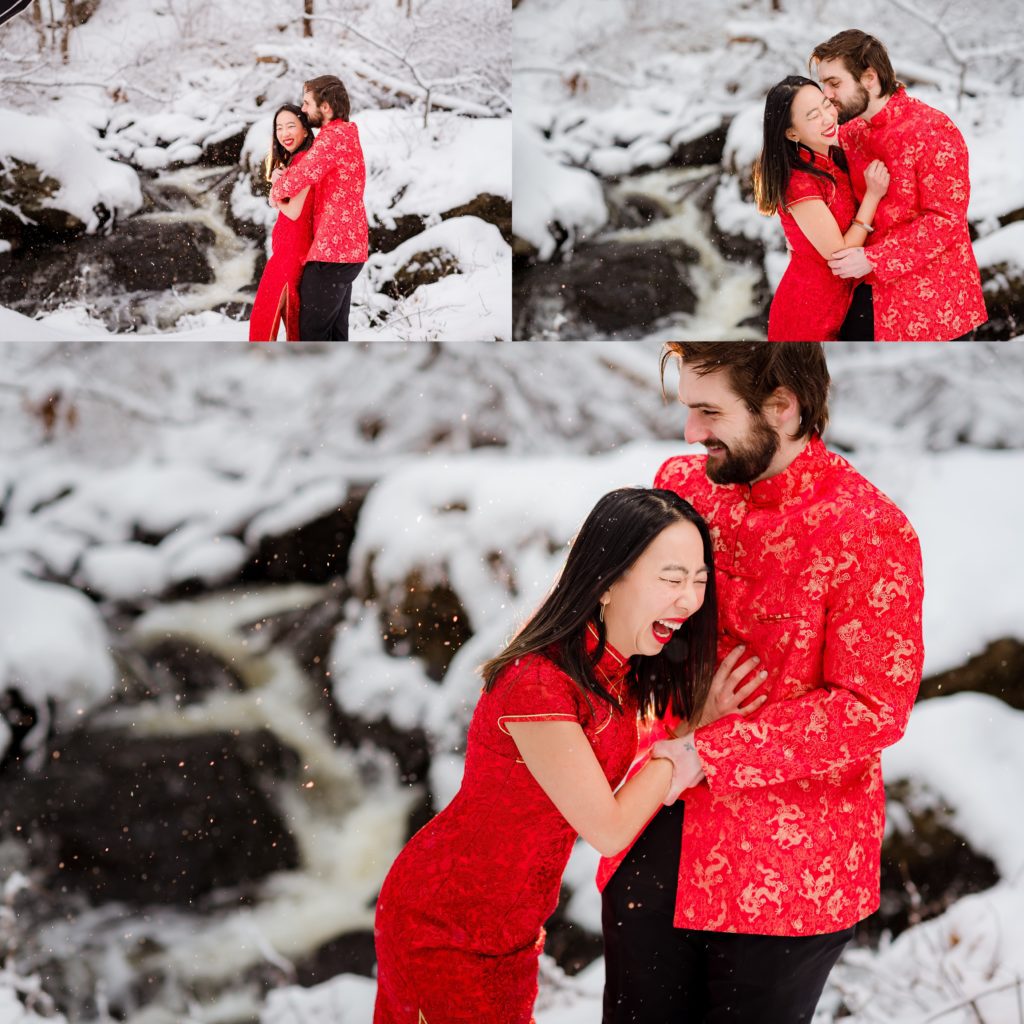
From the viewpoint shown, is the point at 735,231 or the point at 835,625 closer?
the point at 835,625

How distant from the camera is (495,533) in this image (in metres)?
3.14

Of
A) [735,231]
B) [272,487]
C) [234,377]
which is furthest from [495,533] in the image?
[735,231]

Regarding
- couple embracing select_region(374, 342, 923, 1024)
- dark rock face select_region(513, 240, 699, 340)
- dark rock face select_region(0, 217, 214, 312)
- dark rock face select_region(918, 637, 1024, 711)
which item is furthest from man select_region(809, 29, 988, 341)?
dark rock face select_region(0, 217, 214, 312)

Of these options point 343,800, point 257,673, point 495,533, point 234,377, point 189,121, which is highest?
point 189,121

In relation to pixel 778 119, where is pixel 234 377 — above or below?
below

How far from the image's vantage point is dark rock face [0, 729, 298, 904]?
10.1ft

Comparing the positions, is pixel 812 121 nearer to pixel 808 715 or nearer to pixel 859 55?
pixel 859 55

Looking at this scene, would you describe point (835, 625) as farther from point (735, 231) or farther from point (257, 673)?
point (257, 673)

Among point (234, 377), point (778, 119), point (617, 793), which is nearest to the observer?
point (617, 793)

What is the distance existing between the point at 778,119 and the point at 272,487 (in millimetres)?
1566

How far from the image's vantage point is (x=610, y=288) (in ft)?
9.96

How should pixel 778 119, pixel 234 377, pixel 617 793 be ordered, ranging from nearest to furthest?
pixel 617 793 → pixel 778 119 → pixel 234 377

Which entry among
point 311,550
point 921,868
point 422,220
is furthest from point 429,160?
point 921,868

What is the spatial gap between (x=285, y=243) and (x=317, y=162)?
0.21 m
